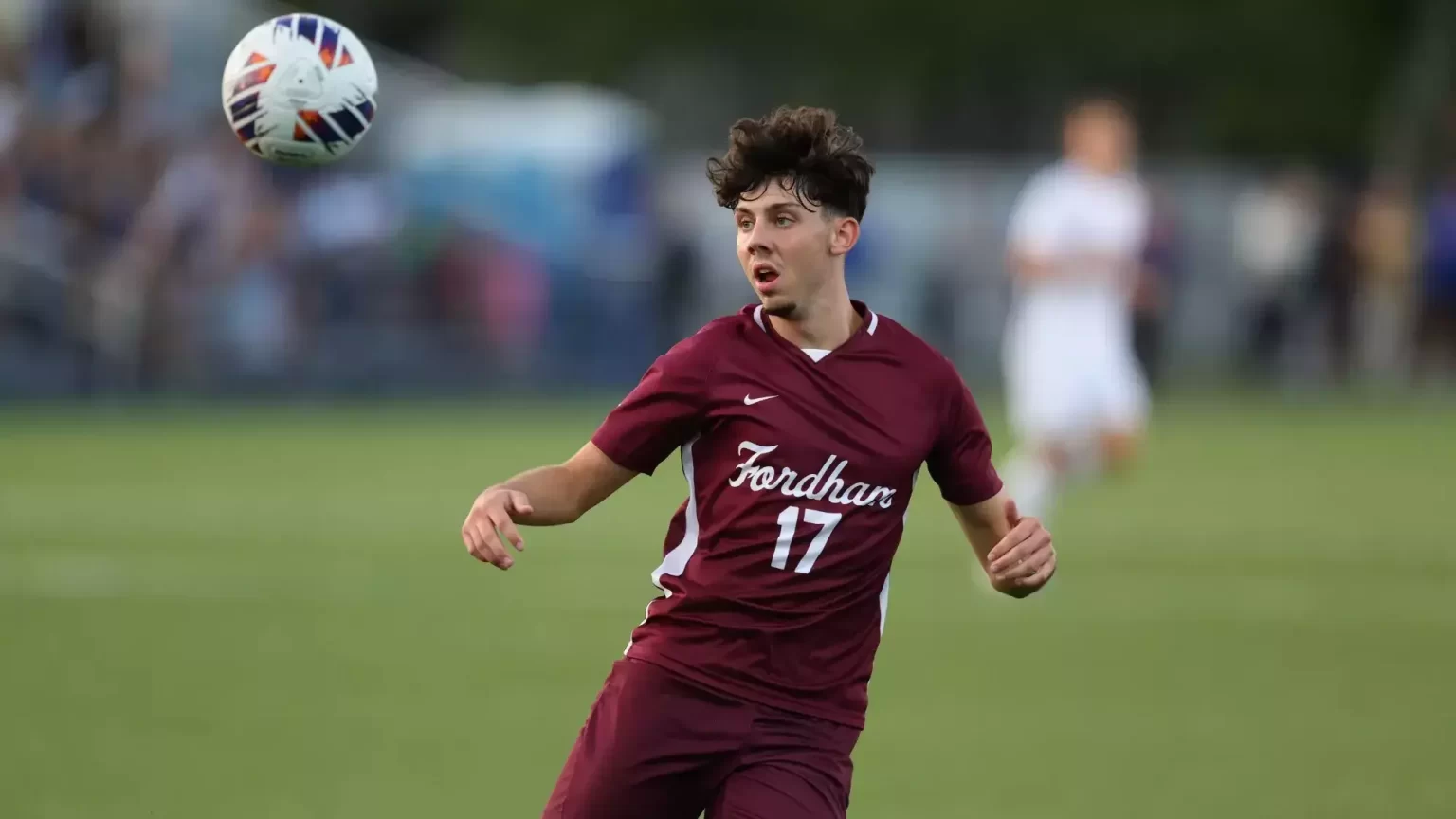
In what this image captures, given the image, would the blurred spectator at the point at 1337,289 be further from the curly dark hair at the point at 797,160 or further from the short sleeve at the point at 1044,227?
the curly dark hair at the point at 797,160

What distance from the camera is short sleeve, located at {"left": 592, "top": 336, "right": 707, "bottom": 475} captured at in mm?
4973

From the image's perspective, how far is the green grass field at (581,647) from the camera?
740 cm

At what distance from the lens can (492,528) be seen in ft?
15.3

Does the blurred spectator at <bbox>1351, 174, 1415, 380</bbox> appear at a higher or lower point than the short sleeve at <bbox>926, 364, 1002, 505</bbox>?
higher

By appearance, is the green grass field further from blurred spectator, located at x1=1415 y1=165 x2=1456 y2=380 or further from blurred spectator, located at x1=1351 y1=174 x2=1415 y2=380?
blurred spectator, located at x1=1351 y1=174 x2=1415 y2=380

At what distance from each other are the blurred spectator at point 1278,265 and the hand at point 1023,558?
78.1 feet

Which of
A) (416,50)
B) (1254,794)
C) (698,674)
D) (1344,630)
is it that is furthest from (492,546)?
(416,50)

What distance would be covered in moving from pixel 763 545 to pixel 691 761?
1.66 feet

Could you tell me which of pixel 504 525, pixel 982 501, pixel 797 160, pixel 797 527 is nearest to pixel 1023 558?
pixel 982 501

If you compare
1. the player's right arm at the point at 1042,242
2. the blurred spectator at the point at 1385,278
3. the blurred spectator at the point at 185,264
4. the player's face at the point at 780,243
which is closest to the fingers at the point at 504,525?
the player's face at the point at 780,243

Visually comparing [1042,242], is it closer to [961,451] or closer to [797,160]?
[961,451]

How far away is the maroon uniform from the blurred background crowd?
619 inches

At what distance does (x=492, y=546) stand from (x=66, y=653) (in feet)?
19.0

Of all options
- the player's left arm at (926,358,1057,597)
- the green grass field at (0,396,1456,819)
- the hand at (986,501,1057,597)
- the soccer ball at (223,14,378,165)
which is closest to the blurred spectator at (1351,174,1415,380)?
the green grass field at (0,396,1456,819)
